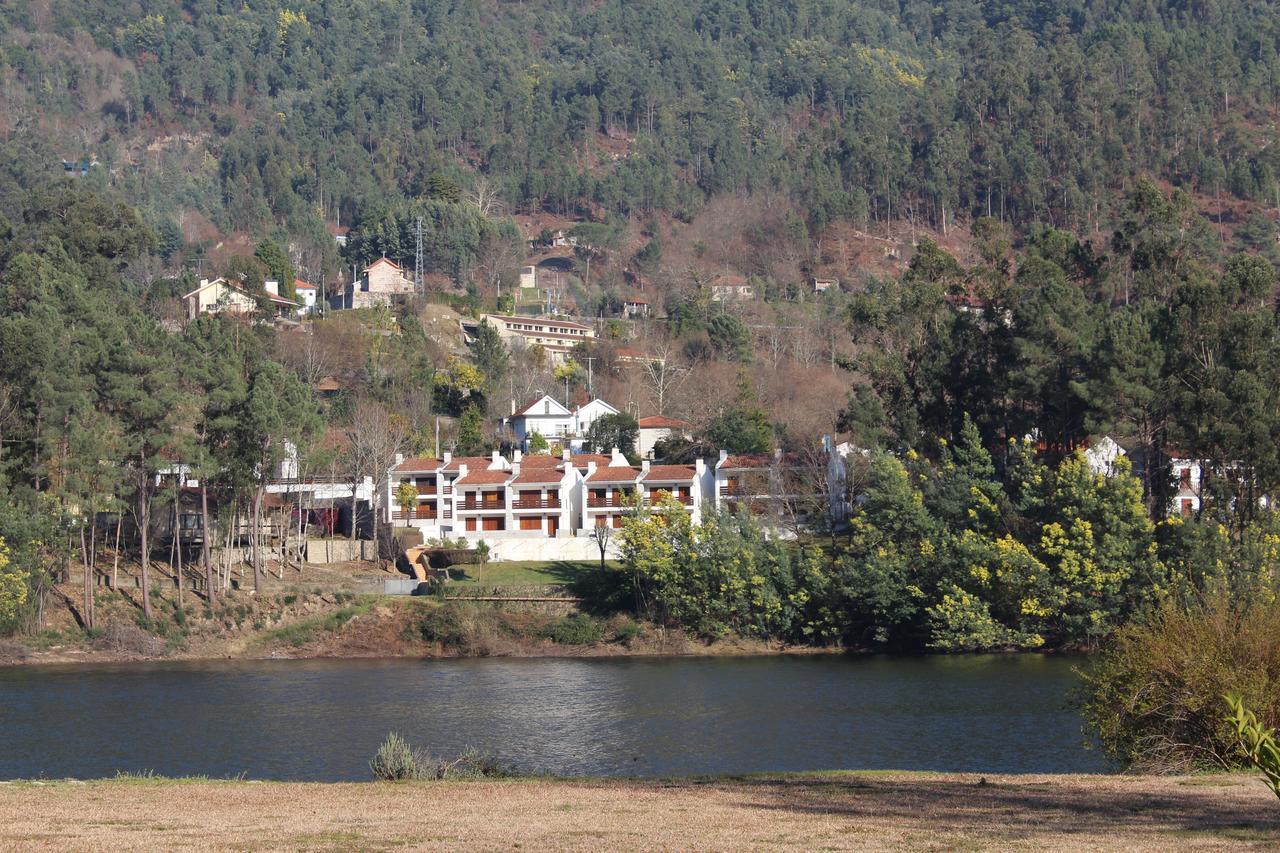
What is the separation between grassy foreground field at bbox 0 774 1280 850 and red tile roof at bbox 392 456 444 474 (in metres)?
44.7

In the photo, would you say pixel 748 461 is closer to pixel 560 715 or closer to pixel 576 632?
pixel 576 632

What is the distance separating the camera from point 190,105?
199 m

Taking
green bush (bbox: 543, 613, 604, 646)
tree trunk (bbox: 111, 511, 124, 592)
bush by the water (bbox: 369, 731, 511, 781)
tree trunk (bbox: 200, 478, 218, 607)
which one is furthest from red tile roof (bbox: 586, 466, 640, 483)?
bush by the water (bbox: 369, 731, 511, 781)

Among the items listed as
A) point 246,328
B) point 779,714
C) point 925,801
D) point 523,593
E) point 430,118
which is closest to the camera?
point 925,801

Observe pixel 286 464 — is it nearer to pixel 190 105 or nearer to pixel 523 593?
pixel 523 593

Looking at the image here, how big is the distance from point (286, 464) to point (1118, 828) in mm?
55581

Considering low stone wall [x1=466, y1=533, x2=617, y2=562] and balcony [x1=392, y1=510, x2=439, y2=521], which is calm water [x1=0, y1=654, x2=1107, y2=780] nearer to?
low stone wall [x1=466, y1=533, x2=617, y2=562]

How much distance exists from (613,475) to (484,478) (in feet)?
18.2

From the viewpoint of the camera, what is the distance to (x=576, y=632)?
53281 mm

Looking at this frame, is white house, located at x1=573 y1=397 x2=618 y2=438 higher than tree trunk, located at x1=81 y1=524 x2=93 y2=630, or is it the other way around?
white house, located at x1=573 y1=397 x2=618 y2=438

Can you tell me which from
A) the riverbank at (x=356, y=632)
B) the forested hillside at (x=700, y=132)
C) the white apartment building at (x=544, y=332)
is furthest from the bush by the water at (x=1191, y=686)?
the forested hillside at (x=700, y=132)

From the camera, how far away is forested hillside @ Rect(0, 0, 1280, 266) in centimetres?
13375

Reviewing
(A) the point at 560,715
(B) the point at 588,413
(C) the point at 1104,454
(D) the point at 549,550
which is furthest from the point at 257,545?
(C) the point at 1104,454

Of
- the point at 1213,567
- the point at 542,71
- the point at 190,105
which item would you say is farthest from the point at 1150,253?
the point at 190,105
